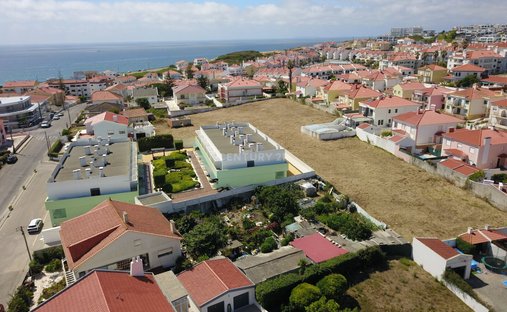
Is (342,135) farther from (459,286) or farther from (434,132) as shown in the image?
(459,286)

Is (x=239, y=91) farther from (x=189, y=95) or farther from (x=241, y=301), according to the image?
(x=241, y=301)

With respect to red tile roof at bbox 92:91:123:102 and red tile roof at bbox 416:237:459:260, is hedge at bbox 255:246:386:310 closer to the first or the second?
red tile roof at bbox 416:237:459:260

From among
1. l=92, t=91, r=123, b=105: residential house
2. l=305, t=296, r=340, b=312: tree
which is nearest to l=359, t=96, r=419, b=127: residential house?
l=305, t=296, r=340, b=312: tree

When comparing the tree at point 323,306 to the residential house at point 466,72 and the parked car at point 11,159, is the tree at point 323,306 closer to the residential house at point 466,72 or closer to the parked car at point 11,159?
the parked car at point 11,159

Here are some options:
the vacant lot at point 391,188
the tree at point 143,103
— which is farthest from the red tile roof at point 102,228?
the tree at point 143,103

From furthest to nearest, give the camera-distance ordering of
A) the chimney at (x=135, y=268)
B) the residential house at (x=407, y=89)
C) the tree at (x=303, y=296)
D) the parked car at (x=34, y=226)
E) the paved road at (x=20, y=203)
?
the residential house at (x=407, y=89) < the parked car at (x=34, y=226) < the paved road at (x=20, y=203) < the tree at (x=303, y=296) < the chimney at (x=135, y=268)

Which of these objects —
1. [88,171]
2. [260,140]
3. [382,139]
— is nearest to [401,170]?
[382,139]
